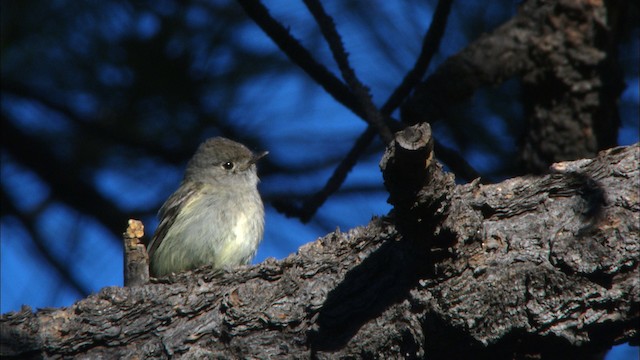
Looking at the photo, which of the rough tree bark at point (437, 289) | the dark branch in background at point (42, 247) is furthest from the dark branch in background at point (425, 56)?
the dark branch in background at point (42, 247)

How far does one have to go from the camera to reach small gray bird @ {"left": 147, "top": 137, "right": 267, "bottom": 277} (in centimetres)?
619

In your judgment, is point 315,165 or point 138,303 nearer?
point 138,303

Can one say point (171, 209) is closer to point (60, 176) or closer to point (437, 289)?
point (60, 176)

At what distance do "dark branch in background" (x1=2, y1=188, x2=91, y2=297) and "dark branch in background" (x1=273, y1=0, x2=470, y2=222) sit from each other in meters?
1.71

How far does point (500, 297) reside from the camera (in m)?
3.82

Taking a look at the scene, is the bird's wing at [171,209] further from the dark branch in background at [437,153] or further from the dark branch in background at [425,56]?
the dark branch in background at [425,56]

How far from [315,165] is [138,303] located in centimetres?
215

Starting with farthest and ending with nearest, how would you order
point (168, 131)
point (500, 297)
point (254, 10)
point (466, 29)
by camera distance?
point (466, 29), point (168, 131), point (254, 10), point (500, 297)

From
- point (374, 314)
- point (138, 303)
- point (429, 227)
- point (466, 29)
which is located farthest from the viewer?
point (466, 29)

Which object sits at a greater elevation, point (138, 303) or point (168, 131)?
point (168, 131)

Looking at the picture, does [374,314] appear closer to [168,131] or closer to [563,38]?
Result: [168,131]

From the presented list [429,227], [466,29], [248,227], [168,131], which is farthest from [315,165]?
[429,227]

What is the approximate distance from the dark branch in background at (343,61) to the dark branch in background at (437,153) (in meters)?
0.06

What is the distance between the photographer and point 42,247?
21.0ft
